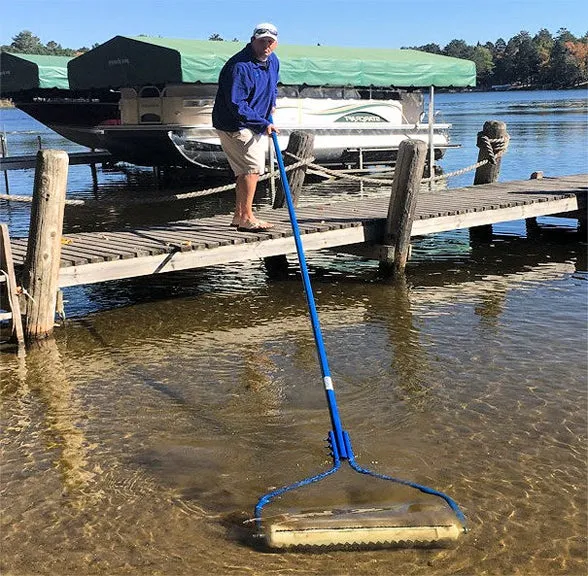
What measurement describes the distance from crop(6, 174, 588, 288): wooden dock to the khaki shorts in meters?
0.72

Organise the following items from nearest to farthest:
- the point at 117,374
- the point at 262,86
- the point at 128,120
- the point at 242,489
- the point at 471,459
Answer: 1. the point at 242,489
2. the point at 471,459
3. the point at 117,374
4. the point at 262,86
5. the point at 128,120

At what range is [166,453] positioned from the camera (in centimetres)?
475

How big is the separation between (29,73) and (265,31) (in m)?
14.0

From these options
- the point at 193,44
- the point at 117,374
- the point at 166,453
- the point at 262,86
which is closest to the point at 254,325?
the point at 117,374

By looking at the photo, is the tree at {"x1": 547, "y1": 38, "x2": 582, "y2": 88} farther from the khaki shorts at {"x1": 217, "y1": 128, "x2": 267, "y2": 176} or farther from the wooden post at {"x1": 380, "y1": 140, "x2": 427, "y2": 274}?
the khaki shorts at {"x1": 217, "y1": 128, "x2": 267, "y2": 176}

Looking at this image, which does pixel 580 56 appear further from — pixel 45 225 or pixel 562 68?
pixel 45 225

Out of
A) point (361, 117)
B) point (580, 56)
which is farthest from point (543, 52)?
point (361, 117)

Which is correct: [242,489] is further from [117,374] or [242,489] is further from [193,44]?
[193,44]

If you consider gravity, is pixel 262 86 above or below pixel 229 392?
above

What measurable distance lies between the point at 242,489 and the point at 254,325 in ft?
11.0

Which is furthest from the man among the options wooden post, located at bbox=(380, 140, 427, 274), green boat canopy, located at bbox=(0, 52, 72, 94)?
green boat canopy, located at bbox=(0, 52, 72, 94)

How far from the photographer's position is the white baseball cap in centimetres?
696

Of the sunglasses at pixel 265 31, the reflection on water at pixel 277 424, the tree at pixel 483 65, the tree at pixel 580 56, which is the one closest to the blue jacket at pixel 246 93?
the sunglasses at pixel 265 31

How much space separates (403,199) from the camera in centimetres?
874
